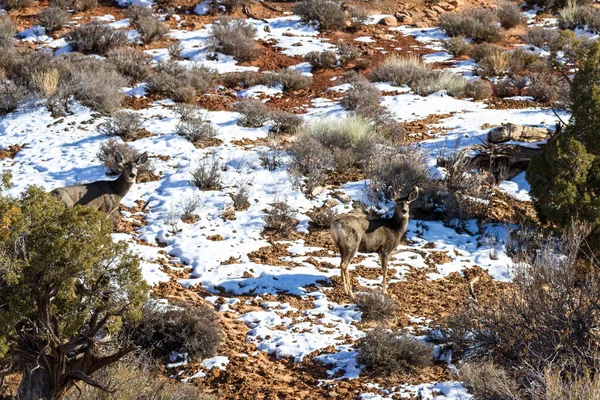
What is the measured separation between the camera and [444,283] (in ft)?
31.8

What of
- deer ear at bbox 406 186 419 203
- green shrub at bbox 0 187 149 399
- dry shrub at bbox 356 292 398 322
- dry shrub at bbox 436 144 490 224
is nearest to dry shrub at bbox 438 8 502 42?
dry shrub at bbox 436 144 490 224

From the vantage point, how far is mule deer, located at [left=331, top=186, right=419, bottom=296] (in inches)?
354

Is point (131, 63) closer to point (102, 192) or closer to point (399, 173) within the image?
point (102, 192)

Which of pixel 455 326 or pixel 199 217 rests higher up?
pixel 455 326

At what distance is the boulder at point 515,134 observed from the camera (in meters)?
13.9

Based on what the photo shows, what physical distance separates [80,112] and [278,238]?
7.52 metres

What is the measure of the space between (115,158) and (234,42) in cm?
1064

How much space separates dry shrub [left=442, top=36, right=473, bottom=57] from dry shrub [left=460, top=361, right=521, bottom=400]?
19346 millimetres

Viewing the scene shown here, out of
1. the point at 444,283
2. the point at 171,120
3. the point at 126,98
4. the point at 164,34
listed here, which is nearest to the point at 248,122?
the point at 171,120

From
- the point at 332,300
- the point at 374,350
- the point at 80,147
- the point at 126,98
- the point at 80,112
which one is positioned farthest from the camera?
the point at 126,98

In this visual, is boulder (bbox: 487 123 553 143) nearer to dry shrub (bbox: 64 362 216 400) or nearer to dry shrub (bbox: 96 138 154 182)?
dry shrub (bbox: 96 138 154 182)

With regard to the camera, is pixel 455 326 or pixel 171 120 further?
pixel 171 120

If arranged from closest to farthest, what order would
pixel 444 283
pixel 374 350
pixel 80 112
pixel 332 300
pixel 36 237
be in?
pixel 36 237 → pixel 374 350 → pixel 332 300 → pixel 444 283 → pixel 80 112

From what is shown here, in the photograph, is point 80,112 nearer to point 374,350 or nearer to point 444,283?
point 444,283
